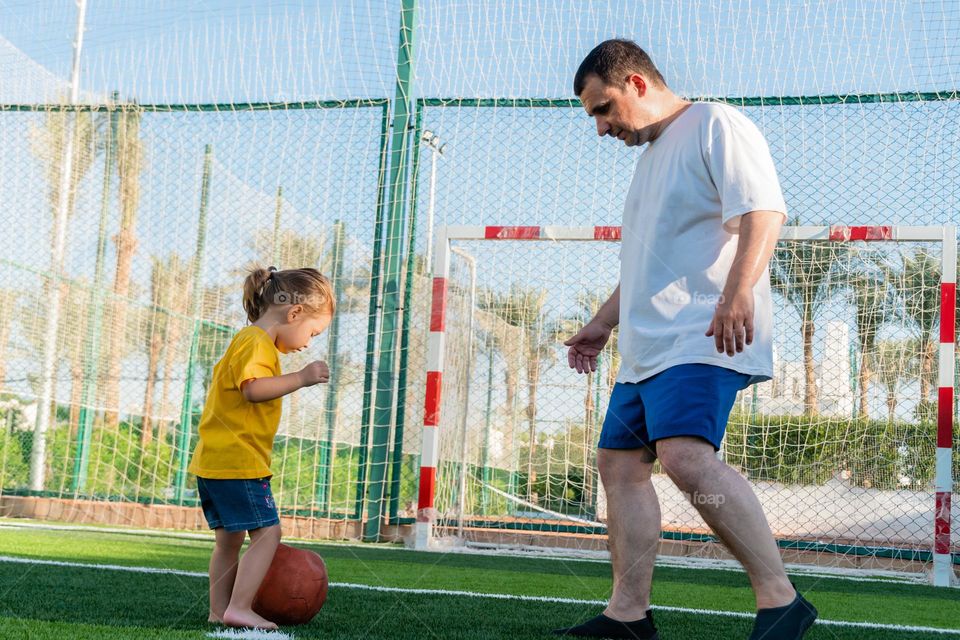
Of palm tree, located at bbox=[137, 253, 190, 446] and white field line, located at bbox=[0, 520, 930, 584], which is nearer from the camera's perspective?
white field line, located at bbox=[0, 520, 930, 584]

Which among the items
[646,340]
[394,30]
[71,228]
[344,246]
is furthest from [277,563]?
[71,228]

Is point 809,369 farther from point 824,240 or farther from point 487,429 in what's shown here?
point 487,429

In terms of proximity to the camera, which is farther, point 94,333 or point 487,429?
point 94,333

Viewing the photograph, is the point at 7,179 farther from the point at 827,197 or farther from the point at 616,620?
the point at 616,620

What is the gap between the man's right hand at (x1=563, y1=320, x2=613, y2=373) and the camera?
11.5 ft

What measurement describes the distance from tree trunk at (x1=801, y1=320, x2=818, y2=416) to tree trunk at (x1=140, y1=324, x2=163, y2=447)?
560 centimetres

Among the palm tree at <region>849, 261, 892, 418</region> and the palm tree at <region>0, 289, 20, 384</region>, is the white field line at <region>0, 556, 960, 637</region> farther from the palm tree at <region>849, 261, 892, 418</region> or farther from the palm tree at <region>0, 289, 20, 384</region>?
the palm tree at <region>0, 289, 20, 384</region>

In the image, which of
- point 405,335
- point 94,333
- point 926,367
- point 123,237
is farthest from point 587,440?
point 123,237

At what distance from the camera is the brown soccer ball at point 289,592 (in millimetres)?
3061

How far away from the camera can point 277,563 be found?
3156 mm

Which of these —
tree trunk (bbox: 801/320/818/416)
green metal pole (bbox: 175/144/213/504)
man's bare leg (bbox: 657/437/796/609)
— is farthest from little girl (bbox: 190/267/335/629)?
green metal pole (bbox: 175/144/213/504)

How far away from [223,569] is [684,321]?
1.61 metres

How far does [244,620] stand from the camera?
9.63ft

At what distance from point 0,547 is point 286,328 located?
315 cm
